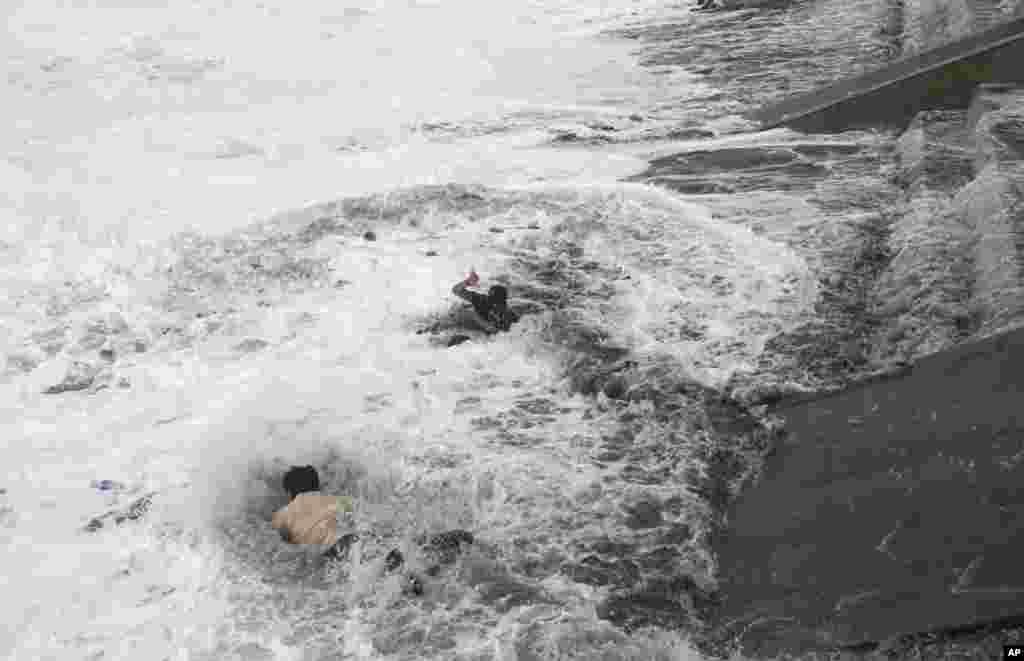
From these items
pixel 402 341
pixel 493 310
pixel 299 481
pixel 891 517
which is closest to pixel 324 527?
pixel 299 481

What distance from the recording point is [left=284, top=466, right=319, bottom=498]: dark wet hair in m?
5.63

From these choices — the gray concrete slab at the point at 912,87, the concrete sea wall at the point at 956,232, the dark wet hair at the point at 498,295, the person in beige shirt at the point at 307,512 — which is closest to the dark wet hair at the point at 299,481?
the person in beige shirt at the point at 307,512

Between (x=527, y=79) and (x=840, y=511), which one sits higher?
(x=527, y=79)

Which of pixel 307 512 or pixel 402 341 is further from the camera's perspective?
pixel 402 341

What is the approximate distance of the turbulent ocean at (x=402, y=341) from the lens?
491cm

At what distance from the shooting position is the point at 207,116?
14148mm

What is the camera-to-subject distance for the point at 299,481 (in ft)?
18.5

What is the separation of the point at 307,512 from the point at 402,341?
2.28 metres

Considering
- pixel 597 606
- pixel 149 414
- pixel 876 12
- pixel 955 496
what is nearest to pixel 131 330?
pixel 149 414

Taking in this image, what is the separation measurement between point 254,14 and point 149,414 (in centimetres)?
1596

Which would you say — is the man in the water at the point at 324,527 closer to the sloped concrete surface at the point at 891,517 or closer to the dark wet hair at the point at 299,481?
the dark wet hair at the point at 299,481

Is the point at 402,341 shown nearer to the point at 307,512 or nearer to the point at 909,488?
the point at 307,512

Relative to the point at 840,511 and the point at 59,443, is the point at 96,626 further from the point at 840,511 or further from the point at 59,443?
the point at 840,511

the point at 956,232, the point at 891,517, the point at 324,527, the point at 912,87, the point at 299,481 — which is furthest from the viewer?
the point at 912,87
